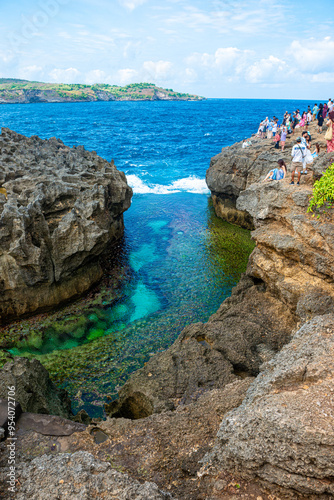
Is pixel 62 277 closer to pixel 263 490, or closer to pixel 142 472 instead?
pixel 142 472

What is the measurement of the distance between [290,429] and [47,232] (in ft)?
45.3

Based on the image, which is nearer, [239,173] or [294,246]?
[294,246]

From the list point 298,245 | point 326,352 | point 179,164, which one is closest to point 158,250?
point 298,245

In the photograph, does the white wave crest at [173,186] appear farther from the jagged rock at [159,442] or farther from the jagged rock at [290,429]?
the jagged rock at [290,429]

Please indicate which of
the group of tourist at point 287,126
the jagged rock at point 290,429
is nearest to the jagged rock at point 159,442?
the jagged rock at point 290,429

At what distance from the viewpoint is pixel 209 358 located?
10422mm

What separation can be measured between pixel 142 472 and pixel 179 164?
155ft

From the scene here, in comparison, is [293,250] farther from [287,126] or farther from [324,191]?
[287,126]

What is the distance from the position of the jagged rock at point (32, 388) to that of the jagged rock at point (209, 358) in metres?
1.69

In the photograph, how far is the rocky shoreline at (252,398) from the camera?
194 inches

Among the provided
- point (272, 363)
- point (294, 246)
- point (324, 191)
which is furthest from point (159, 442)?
point (324, 191)

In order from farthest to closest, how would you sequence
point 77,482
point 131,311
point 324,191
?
point 131,311 → point 324,191 → point 77,482

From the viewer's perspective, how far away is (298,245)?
1155 cm

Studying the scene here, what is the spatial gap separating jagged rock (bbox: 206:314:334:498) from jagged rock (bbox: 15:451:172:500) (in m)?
1.35
